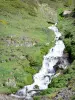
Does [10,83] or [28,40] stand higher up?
[28,40]

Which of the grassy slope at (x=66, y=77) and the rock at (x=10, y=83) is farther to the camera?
the rock at (x=10, y=83)

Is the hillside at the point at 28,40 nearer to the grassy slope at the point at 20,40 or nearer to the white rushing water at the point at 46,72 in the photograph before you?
the grassy slope at the point at 20,40

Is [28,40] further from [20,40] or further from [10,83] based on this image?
[10,83]

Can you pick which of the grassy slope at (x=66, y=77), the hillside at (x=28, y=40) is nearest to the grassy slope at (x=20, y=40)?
the hillside at (x=28, y=40)

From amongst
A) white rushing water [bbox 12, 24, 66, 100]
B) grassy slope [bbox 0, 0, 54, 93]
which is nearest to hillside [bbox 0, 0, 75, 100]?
grassy slope [bbox 0, 0, 54, 93]

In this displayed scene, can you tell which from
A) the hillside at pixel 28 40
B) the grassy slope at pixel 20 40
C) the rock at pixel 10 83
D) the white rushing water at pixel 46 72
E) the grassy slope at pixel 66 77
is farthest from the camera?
the grassy slope at pixel 20 40

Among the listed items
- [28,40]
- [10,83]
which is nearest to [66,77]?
[10,83]

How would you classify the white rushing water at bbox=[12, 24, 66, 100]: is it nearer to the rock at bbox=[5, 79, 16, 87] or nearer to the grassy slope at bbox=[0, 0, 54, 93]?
the grassy slope at bbox=[0, 0, 54, 93]

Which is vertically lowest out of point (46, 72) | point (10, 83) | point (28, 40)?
point (10, 83)
